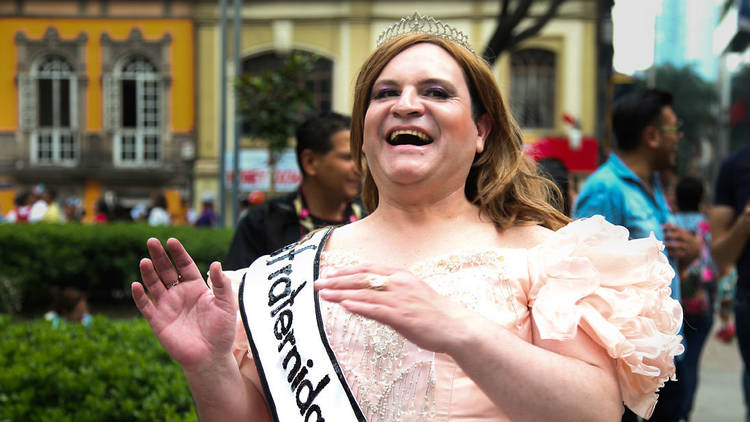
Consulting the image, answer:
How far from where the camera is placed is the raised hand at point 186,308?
1.64 metres

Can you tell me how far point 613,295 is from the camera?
5.19 feet

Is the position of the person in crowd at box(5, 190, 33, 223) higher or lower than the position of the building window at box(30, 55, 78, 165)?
lower

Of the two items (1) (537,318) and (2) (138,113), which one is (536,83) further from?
(1) (537,318)

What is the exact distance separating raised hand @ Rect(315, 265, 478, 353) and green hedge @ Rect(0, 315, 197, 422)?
6.18 feet

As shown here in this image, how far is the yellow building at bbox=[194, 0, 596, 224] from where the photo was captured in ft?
63.0

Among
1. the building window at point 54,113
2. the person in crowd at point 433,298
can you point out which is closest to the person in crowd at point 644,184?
the person in crowd at point 433,298

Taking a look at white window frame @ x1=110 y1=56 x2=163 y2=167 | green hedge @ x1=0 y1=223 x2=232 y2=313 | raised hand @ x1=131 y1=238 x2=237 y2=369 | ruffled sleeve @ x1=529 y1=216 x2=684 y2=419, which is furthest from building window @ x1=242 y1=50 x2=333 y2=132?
ruffled sleeve @ x1=529 y1=216 x2=684 y2=419

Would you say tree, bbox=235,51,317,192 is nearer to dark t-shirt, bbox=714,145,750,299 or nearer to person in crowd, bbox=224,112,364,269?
person in crowd, bbox=224,112,364,269

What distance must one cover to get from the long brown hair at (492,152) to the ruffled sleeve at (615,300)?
20cm

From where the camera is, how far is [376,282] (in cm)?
140

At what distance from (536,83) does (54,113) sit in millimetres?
12643

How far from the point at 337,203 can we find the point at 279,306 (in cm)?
212

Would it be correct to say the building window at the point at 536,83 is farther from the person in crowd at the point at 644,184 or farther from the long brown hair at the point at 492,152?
the long brown hair at the point at 492,152

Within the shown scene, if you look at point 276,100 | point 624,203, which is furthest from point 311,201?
point 276,100
